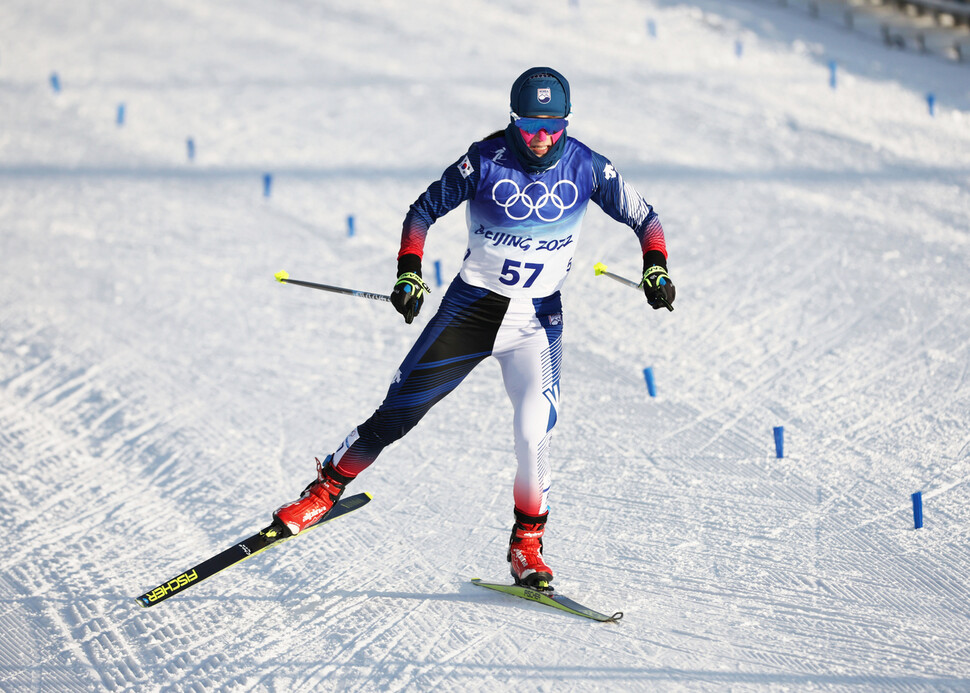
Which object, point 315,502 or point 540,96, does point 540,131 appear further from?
point 315,502

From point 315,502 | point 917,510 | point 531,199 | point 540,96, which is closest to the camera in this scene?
point 540,96

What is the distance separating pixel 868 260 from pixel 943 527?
3.24 meters

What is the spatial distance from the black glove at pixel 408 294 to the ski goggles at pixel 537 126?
2.23 ft

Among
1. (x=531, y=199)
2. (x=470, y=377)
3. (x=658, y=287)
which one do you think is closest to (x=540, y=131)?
(x=531, y=199)

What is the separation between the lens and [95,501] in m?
4.89

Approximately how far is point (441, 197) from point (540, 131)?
0.48m

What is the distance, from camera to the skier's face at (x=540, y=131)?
3.70m

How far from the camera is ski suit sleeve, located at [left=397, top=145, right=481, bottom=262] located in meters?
3.83

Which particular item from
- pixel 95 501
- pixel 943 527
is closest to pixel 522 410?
pixel 943 527

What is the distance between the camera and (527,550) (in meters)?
4.10

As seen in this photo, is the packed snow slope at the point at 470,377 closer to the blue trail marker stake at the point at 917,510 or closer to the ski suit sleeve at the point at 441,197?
the blue trail marker stake at the point at 917,510

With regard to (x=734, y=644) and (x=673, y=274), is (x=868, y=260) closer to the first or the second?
(x=673, y=274)

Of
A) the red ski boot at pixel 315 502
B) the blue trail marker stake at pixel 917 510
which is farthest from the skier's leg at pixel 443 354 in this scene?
the blue trail marker stake at pixel 917 510

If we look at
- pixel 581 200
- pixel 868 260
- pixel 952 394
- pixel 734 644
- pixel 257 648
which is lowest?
pixel 257 648
